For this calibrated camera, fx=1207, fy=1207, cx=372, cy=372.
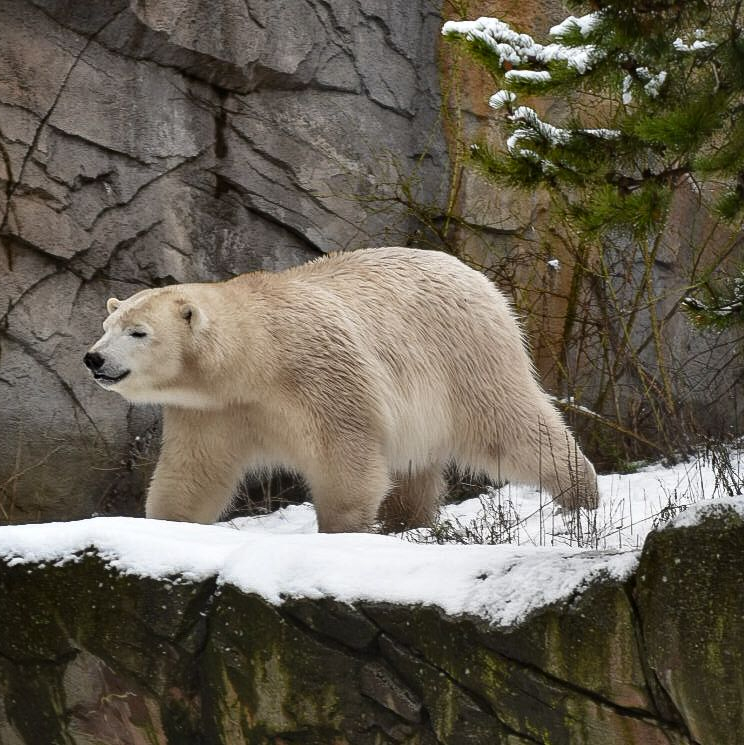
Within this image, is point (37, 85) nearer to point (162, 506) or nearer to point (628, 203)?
point (162, 506)

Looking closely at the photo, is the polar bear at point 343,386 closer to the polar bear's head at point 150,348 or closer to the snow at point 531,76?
the polar bear's head at point 150,348

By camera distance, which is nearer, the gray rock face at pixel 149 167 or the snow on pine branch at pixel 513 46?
the snow on pine branch at pixel 513 46

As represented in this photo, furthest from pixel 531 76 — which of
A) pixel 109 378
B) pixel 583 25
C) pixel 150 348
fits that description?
pixel 109 378

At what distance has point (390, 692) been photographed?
3.15 metres

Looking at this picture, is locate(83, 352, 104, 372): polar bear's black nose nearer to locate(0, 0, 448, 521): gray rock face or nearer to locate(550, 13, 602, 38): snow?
locate(0, 0, 448, 521): gray rock face

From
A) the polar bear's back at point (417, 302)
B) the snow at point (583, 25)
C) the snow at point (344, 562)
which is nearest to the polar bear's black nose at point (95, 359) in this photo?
the polar bear's back at point (417, 302)

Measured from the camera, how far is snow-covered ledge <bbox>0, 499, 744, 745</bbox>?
2799mm

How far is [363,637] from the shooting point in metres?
3.18

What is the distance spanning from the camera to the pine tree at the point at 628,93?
3.21m

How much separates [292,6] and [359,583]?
4778 mm

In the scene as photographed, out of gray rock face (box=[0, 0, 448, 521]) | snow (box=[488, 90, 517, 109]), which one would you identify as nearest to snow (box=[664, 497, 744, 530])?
snow (box=[488, 90, 517, 109])

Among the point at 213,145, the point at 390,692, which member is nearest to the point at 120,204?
the point at 213,145

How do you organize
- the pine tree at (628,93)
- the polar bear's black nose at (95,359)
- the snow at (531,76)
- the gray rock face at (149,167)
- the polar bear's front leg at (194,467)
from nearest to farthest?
the pine tree at (628,93) < the snow at (531,76) < the polar bear's black nose at (95,359) < the polar bear's front leg at (194,467) < the gray rock face at (149,167)

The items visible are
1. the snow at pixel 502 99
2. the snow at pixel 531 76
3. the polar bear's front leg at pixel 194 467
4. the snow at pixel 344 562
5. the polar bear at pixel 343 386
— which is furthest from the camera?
the polar bear's front leg at pixel 194 467
